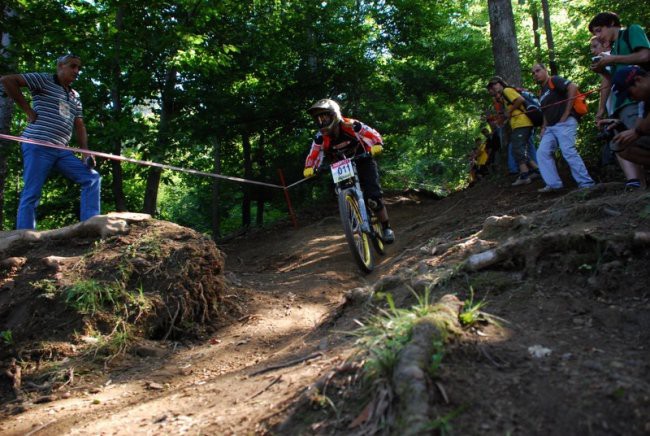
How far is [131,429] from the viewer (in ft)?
7.77

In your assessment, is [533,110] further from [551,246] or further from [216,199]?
[216,199]

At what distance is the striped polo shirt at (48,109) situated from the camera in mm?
4812

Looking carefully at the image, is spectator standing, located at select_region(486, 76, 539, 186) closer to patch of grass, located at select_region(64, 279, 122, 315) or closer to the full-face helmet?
the full-face helmet

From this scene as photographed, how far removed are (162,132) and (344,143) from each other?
13.9 feet

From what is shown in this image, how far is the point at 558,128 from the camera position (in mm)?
6387

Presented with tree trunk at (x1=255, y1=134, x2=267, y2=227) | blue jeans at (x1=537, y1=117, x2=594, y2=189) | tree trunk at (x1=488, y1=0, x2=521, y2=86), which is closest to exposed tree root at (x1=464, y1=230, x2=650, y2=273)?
blue jeans at (x1=537, y1=117, x2=594, y2=189)

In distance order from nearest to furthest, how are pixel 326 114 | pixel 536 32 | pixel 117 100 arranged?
pixel 326 114 < pixel 117 100 < pixel 536 32

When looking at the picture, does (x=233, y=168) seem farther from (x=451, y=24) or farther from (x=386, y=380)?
(x=386, y=380)

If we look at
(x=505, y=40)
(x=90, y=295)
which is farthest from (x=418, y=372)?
(x=505, y=40)

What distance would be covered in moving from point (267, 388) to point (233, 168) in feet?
52.9

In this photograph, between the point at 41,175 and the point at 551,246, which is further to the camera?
the point at 41,175

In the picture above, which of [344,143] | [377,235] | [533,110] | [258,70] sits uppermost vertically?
[258,70]

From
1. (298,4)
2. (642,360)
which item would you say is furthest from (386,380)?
(298,4)

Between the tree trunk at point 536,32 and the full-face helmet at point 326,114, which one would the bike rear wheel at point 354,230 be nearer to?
the full-face helmet at point 326,114
